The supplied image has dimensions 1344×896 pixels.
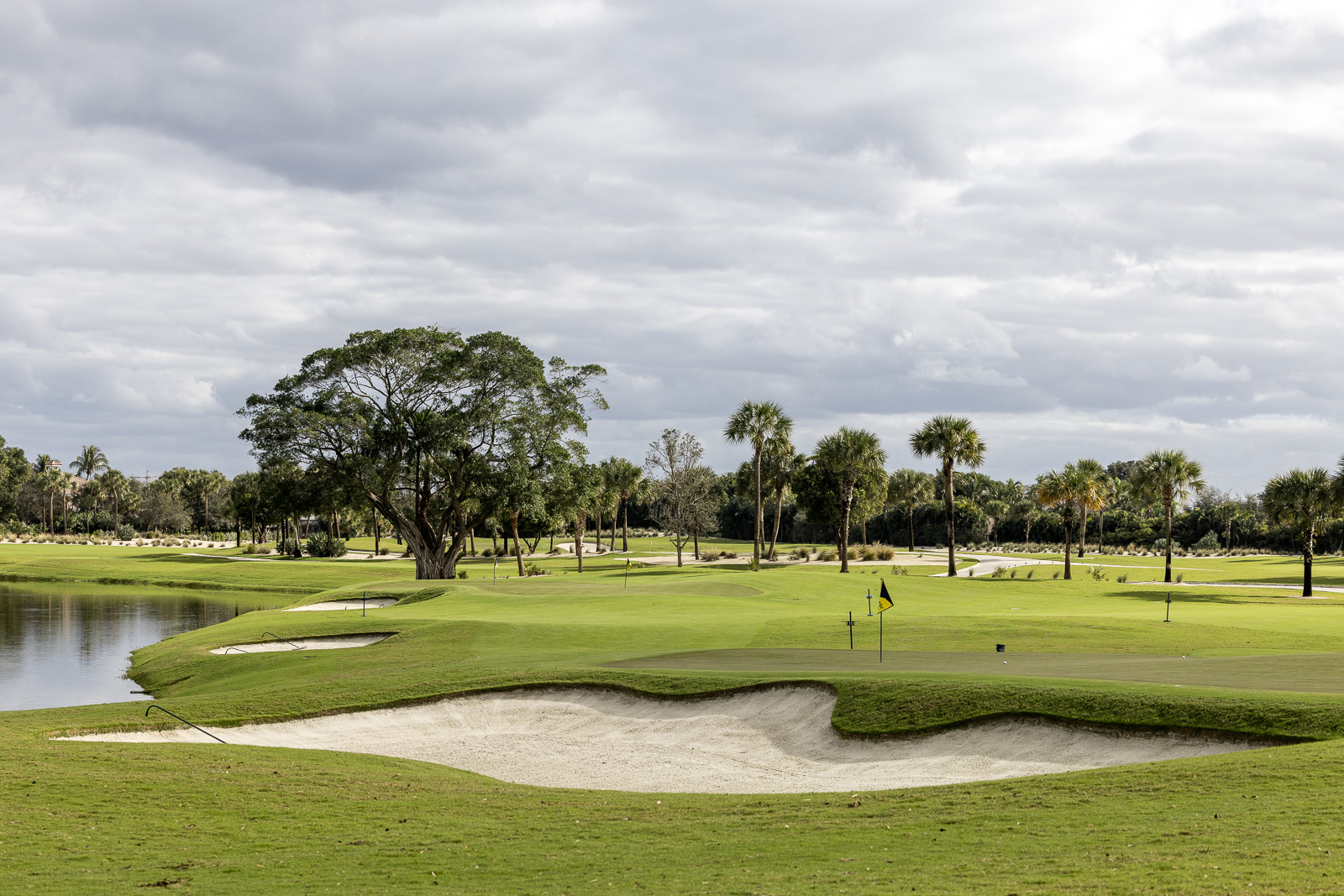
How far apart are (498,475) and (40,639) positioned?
2534 centimetres

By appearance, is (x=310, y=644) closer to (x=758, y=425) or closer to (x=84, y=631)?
(x=84, y=631)

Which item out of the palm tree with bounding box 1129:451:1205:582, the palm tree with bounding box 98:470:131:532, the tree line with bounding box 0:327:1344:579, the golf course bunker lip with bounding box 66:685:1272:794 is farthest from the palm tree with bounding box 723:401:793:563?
the palm tree with bounding box 98:470:131:532

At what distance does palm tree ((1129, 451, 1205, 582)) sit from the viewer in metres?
62.2

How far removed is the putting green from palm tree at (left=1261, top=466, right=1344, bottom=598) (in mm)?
38617

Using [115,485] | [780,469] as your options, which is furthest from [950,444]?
[115,485]

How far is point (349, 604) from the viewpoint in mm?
46969

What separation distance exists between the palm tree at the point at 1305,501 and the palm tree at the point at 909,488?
43.5 meters

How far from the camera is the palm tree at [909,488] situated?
10275 centimetres

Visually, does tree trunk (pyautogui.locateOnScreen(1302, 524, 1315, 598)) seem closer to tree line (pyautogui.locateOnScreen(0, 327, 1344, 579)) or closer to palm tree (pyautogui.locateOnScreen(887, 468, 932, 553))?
tree line (pyautogui.locateOnScreen(0, 327, 1344, 579))

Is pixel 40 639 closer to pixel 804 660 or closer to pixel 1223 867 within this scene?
pixel 804 660

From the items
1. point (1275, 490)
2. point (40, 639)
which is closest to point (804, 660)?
point (40, 639)

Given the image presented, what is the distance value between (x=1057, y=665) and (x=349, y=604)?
35.1 metres

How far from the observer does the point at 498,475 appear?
59562mm

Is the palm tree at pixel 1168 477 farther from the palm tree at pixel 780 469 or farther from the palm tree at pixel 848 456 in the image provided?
the palm tree at pixel 780 469
